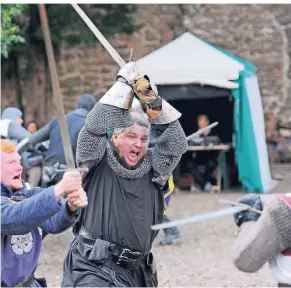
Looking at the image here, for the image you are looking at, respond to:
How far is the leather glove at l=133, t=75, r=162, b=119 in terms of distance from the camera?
384cm

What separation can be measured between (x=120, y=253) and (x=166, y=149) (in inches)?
23.5

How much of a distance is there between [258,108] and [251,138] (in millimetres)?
536

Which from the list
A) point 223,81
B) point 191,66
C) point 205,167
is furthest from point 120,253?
point 205,167

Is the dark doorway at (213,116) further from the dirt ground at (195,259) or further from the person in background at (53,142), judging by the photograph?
the person in background at (53,142)

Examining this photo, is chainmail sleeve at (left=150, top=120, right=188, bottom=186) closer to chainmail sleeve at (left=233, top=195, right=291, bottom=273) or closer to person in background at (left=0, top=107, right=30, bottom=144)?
chainmail sleeve at (left=233, top=195, right=291, bottom=273)

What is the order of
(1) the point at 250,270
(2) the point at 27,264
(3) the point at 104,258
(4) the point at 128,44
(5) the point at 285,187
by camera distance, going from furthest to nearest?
(4) the point at 128,44 → (5) the point at 285,187 → (3) the point at 104,258 → (2) the point at 27,264 → (1) the point at 250,270

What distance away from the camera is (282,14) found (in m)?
14.0

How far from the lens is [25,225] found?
3094 mm

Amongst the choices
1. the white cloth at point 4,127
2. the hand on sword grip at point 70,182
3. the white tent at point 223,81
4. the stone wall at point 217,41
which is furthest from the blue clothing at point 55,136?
the stone wall at point 217,41

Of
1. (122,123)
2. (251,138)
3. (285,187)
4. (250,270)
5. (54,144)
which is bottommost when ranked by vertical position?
(285,187)

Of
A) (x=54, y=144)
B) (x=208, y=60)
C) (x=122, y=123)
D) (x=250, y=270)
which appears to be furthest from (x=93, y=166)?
(x=208, y=60)

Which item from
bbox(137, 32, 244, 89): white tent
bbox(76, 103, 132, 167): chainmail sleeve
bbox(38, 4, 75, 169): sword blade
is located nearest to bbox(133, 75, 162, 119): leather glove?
bbox(76, 103, 132, 167): chainmail sleeve

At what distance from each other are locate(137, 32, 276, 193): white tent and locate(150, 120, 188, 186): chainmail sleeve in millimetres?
7579

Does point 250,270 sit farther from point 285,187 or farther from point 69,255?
point 285,187
